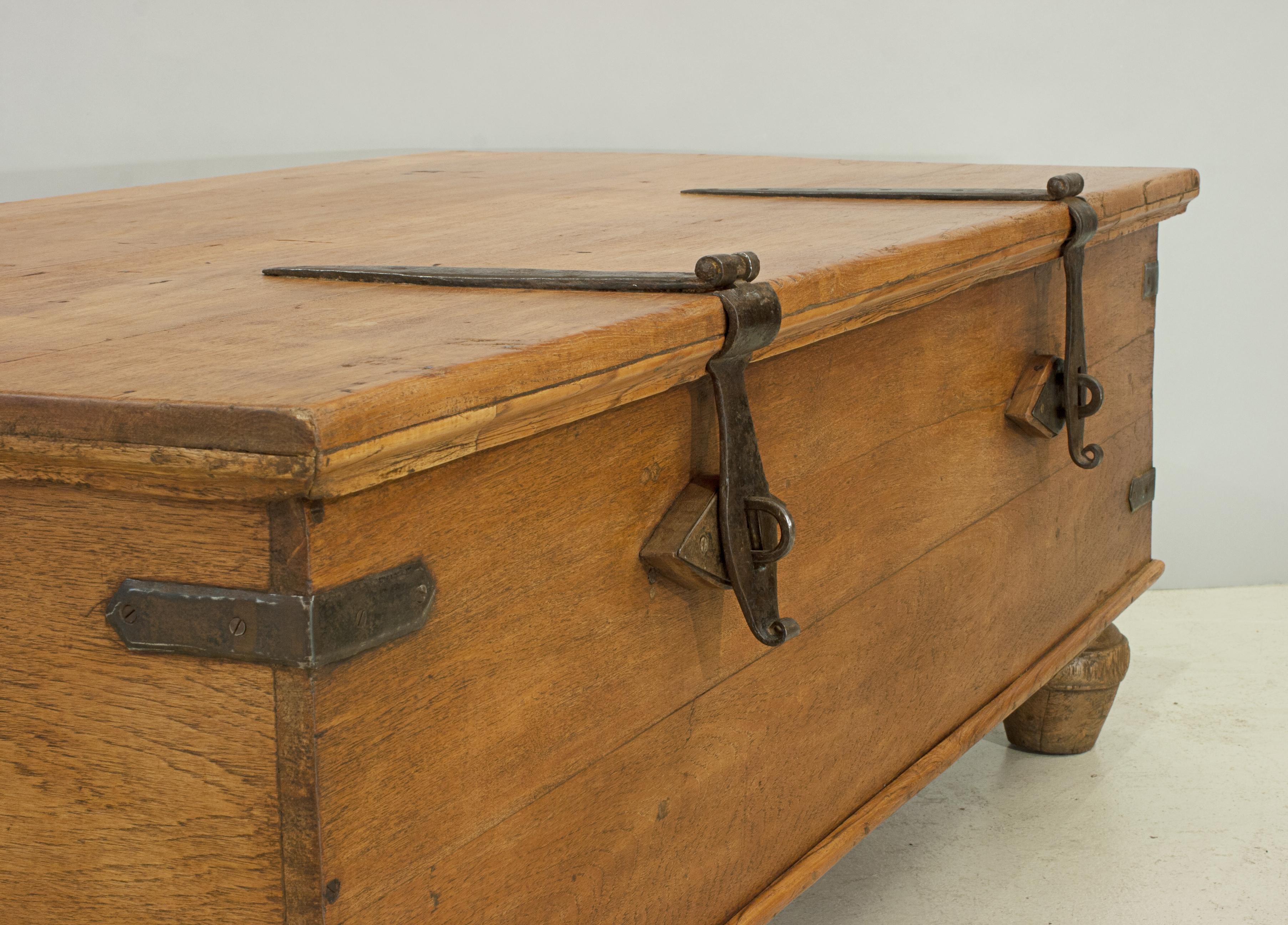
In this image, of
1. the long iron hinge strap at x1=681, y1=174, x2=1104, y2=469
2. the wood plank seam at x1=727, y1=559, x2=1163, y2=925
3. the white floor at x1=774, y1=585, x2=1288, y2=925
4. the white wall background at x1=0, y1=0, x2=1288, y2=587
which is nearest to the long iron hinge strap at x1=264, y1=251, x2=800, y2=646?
the wood plank seam at x1=727, y1=559, x2=1163, y2=925

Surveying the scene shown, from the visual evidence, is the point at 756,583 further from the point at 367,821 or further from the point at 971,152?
the point at 971,152

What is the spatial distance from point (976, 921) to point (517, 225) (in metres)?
0.87

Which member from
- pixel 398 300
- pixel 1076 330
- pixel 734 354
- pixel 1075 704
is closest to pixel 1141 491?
pixel 1075 704

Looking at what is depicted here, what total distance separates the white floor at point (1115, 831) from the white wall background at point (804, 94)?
0.79 meters

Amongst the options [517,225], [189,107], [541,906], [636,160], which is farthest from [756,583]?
[189,107]

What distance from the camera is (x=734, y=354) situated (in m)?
0.87

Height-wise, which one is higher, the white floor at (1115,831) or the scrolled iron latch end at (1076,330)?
the scrolled iron latch end at (1076,330)

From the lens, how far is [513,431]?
72 cm

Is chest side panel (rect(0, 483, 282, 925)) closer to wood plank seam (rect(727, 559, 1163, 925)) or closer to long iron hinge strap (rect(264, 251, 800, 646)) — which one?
long iron hinge strap (rect(264, 251, 800, 646))

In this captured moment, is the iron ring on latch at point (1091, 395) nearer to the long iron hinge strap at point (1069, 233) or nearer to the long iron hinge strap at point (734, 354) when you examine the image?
the long iron hinge strap at point (1069, 233)

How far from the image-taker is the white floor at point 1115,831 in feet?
5.03

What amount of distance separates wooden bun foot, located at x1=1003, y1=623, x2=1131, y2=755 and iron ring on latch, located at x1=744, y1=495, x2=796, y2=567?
3.21 feet

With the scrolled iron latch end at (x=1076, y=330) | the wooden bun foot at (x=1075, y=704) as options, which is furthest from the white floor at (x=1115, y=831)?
the scrolled iron latch end at (x=1076, y=330)

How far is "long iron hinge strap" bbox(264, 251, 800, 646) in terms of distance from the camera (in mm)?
854
